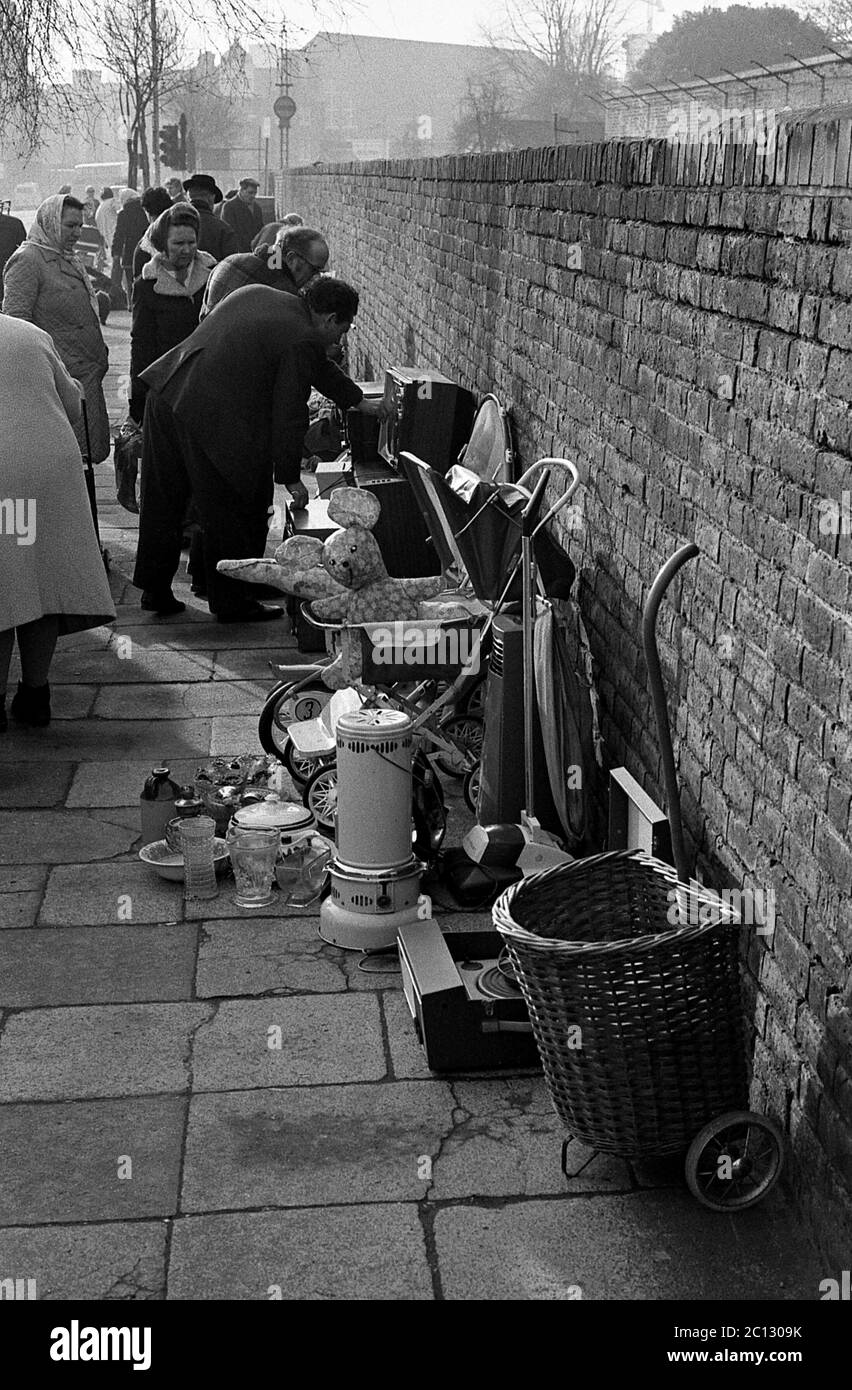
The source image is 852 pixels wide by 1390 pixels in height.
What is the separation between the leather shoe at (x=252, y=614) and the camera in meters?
8.52

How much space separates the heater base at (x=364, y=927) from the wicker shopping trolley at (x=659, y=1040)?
123cm

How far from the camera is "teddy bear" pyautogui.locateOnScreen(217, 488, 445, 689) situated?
5434 millimetres

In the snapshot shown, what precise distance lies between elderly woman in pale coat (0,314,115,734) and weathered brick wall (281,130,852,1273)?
1897mm

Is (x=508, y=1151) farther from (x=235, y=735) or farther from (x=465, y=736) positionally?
(x=235, y=735)

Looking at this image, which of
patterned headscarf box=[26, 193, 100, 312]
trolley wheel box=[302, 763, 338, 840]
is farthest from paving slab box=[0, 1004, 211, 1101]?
patterned headscarf box=[26, 193, 100, 312]

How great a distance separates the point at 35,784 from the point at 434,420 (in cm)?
276

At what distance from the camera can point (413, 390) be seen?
305 inches

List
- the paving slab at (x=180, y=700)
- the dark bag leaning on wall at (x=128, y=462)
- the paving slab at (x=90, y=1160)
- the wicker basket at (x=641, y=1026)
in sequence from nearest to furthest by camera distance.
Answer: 1. the wicker basket at (x=641, y=1026)
2. the paving slab at (x=90, y=1160)
3. the paving slab at (x=180, y=700)
4. the dark bag leaning on wall at (x=128, y=462)

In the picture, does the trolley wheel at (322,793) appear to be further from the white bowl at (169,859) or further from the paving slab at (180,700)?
the paving slab at (180,700)

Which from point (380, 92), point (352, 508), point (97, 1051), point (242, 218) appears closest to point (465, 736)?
point (352, 508)

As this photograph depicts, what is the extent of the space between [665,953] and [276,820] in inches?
89.5

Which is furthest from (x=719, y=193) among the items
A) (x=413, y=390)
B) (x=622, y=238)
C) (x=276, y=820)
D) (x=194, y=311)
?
(x=194, y=311)

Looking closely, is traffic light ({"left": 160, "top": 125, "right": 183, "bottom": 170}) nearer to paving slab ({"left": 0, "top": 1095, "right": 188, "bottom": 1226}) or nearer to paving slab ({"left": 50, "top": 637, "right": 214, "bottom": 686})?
paving slab ({"left": 50, "top": 637, "right": 214, "bottom": 686})

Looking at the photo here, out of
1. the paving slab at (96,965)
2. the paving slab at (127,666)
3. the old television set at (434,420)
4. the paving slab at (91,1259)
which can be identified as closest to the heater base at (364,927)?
the paving slab at (96,965)
